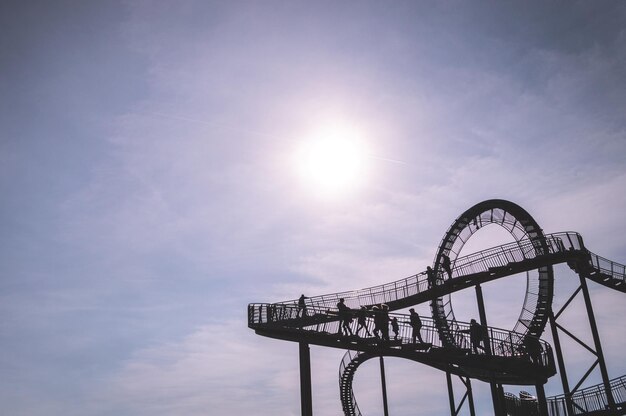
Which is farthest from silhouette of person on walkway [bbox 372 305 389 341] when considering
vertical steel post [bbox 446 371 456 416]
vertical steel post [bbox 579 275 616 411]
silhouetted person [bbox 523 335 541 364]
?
vertical steel post [bbox 579 275 616 411]

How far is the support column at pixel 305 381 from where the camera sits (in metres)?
21.4

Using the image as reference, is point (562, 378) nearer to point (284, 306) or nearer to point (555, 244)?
point (555, 244)

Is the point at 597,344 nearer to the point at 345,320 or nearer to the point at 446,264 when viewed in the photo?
the point at 446,264

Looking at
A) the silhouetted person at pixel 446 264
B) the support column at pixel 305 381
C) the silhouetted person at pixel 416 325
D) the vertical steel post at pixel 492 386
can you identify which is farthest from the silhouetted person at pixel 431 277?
the support column at pixel 305 381

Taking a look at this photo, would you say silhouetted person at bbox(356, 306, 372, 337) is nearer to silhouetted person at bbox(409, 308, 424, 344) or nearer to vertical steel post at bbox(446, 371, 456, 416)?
silhouetted person at bbox(409, 308, 424, 344)

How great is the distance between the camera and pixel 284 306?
23.8 m

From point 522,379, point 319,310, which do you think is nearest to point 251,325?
point 319,310

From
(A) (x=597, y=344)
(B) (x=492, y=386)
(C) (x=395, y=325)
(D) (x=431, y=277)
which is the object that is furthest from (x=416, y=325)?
(A) (x=597, y=344)

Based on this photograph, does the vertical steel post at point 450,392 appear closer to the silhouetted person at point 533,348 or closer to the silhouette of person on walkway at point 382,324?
the silhouetted person at point 533,348

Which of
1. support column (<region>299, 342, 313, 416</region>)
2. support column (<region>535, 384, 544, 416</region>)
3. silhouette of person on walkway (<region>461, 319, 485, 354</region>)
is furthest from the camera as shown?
support column (<region>299, 342, 313, 416</region>)

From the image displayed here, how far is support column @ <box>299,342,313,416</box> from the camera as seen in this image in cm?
2139

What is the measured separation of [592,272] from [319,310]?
13.8 m

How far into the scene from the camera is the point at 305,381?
21734 mm

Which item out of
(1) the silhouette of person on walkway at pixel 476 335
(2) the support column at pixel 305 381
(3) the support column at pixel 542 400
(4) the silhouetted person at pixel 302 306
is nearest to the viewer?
(1) the silhouette of person on walkway at pixel 476 335
